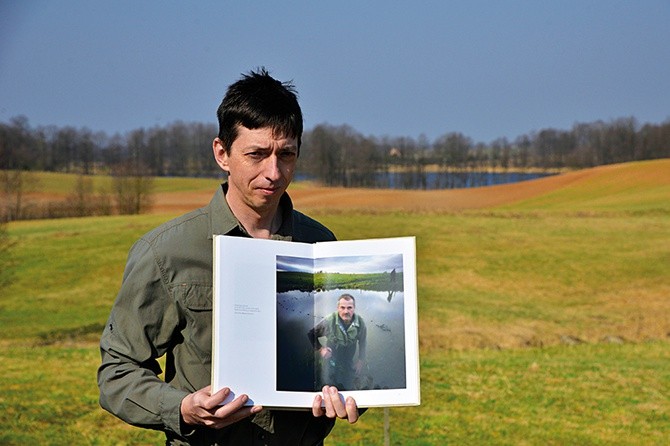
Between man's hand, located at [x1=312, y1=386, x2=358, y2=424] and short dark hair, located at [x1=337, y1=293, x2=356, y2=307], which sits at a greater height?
short dark hair, located at [x1=337, y1=293, x2=356, y2=307]

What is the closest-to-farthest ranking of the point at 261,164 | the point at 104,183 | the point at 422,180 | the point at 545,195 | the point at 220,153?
the point at 261,164
the point at 220,153
the point at 545,195
the point at 104,183
the point at 422,180

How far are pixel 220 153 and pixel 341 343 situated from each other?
0.72 metres

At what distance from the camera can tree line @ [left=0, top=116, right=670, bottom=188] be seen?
8500 cm

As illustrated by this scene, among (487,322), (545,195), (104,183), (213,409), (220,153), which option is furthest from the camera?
(104,183)

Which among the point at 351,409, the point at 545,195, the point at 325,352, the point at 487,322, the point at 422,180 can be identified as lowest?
the point at 487,322

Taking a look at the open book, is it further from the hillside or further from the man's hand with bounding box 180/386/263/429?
the hillside

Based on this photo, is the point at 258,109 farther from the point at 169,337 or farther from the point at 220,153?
the point at 169,337

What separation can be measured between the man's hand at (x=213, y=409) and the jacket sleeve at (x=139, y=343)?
0.08 meters

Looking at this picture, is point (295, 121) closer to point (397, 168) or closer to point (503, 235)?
point (503, 235)

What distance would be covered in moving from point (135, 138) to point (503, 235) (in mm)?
56543

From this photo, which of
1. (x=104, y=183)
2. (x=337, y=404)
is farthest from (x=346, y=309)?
(x=104, y=183)

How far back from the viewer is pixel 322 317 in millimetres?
2916

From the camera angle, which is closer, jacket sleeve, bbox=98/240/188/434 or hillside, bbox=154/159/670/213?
jacket sleeve, bbox=98/240/188/434

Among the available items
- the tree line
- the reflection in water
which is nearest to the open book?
the reflection in water
